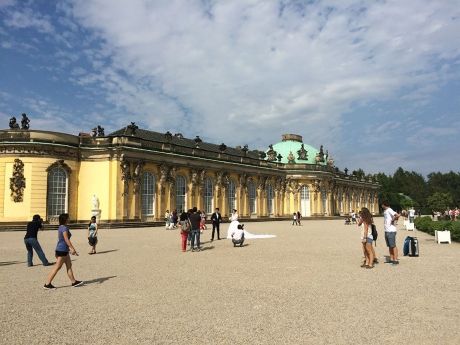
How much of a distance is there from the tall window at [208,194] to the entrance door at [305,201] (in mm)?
20204

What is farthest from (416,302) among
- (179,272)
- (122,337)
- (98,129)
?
(98,129)

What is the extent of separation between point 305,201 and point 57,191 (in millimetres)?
39454

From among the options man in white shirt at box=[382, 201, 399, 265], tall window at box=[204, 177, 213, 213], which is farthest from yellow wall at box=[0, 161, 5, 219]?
Answer: man in white shirt at box=[382, 201, 399, 265]

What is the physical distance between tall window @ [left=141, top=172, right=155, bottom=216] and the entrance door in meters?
29.8

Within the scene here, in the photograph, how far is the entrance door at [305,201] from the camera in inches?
2628

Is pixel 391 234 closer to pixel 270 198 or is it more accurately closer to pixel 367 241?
pixel 367 241

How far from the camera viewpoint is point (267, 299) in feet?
29.4

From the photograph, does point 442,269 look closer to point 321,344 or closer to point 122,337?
point 321,344

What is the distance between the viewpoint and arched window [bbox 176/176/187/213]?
154 ft

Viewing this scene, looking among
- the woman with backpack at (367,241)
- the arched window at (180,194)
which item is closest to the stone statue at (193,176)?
the arched window at (180,194)

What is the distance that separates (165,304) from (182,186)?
39274 millimetres

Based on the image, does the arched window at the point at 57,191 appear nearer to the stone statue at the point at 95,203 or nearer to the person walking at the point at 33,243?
the stone statue at the point at 95,203

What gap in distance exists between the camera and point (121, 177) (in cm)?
4044

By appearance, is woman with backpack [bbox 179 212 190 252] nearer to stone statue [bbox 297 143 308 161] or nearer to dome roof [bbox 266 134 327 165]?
dome roof [bbox 266 134 327 165]
